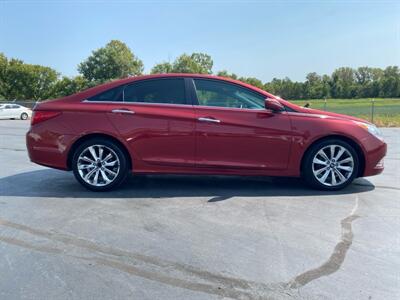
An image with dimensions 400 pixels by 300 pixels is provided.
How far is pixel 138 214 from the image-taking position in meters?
4.24

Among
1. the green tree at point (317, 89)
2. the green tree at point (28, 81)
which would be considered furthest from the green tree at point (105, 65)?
the green tree at point (317, 89)

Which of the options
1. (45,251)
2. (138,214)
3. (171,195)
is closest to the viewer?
(45,251)

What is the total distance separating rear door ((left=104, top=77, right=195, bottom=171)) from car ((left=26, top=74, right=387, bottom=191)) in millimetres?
13

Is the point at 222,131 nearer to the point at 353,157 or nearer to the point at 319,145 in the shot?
the point at 319,145

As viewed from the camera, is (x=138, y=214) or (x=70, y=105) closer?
(x=138, y=214)

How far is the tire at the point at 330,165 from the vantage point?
509 centimetres

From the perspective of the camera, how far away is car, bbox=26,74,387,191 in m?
5.01

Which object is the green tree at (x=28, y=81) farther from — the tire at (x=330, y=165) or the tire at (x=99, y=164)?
the tire at (x=330, y=165)

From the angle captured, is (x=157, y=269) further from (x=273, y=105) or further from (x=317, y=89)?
(x=317, y=89)

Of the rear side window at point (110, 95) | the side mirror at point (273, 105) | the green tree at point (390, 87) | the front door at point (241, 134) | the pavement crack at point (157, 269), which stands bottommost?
the pavement crack at point (157, 269)

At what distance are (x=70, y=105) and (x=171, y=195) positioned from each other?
181cm

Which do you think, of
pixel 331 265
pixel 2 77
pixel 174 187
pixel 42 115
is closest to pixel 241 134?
pixel 174 187

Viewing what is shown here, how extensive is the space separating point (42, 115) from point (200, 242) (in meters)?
3.01

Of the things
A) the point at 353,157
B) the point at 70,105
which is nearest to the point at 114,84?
the point at 70,105
